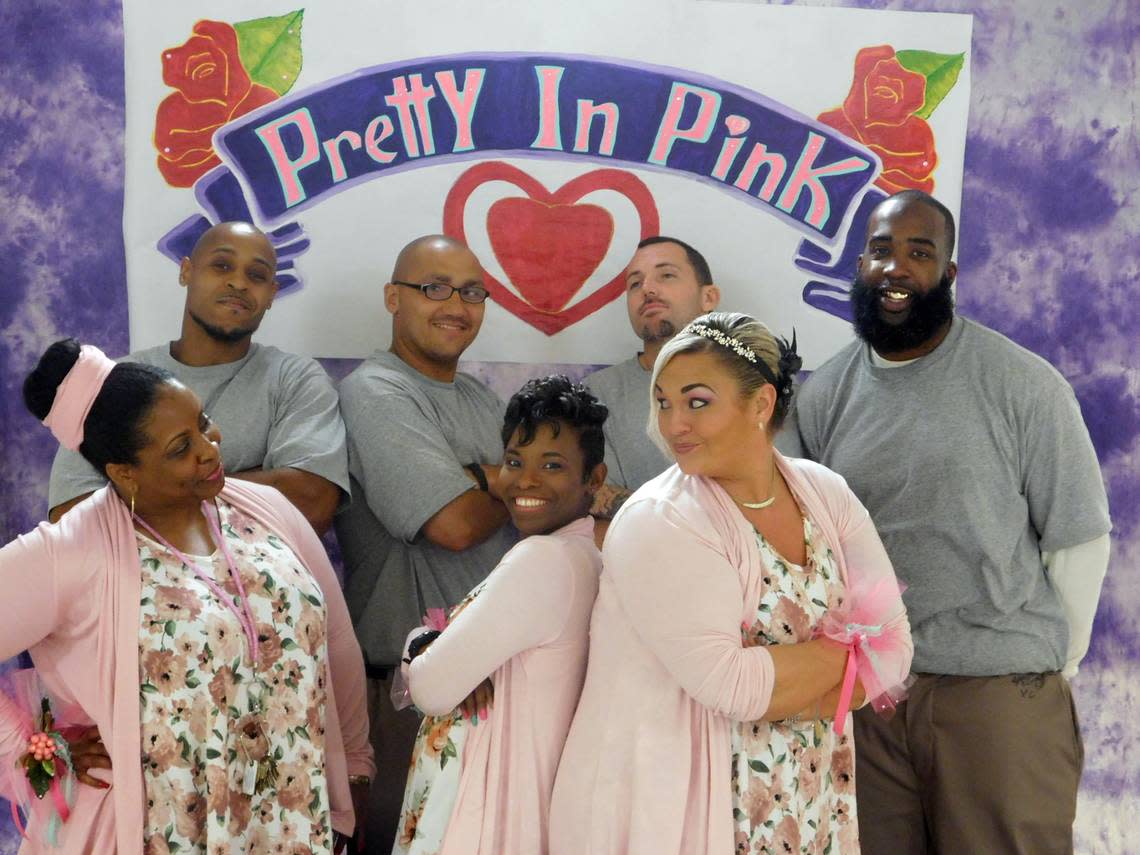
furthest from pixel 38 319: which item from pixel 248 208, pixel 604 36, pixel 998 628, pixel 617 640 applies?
pixel 998 628

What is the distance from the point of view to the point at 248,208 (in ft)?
11.7

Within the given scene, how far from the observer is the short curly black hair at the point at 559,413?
248 centimetres

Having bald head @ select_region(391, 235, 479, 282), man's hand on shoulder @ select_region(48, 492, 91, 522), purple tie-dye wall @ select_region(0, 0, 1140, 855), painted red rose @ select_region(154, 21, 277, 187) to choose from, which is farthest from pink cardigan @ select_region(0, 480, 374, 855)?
purple tie-dye wall @ select_region(0, 0, 1140, 855)

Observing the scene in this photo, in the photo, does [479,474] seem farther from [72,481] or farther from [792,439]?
[72,481]

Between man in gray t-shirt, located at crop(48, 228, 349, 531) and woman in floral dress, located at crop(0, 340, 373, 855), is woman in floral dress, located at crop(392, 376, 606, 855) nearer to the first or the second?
woman in floral dress, located at crop(0, 340, 373, 855)

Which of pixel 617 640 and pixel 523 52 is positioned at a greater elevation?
pixel 523 52

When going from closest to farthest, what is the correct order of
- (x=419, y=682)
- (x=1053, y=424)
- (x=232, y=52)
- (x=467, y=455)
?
(x=419, y=682) → (x=1053, y=424) → (x=467, y=455) → (x=232, y=52)

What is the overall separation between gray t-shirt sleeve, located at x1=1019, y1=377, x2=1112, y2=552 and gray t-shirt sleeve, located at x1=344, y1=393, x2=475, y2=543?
135 cm

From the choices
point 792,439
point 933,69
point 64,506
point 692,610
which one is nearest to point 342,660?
point 64,506

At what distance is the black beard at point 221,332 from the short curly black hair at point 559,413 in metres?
1.01

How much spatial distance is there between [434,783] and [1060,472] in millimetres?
1612

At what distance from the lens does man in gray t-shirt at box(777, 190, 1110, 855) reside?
288 centimetres

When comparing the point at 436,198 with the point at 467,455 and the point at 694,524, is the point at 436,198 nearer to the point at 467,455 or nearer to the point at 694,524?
the point at 467,455

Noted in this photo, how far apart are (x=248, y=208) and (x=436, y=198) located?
1.80 feet
